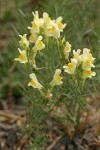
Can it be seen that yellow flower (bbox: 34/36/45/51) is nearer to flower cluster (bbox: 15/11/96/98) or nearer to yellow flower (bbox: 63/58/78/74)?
flower cluster (bbox: 15/11/96/98)

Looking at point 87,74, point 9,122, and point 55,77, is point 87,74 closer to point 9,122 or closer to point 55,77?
point 55,77

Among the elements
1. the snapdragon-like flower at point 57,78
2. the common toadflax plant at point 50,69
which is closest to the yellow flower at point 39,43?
the common toadflax plant at point 50,69

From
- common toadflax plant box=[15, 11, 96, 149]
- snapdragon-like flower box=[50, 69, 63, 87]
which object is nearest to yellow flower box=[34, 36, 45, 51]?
common toadflax plant box=[15, 11, 96, 149]

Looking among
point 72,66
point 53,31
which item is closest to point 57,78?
point 72,66

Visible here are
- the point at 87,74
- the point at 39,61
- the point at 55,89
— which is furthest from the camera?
the point at 39,61

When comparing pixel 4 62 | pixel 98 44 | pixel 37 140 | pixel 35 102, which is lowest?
pixel 37 140

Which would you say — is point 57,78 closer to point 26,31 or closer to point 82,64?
point 82,64

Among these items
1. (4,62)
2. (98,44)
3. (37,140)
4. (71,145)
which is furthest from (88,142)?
(4,62)
